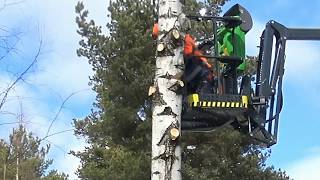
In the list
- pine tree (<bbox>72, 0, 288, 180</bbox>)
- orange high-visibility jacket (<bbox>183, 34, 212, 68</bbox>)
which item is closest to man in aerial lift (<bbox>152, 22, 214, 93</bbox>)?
orange high-visibility jacket (<bbox>183, 34, 212, 68</bbox>)

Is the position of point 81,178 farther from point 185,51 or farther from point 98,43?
point 185,51

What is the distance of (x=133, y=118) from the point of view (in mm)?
18266

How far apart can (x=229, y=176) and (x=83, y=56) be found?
5811 mm

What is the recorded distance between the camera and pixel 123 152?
1812 cm

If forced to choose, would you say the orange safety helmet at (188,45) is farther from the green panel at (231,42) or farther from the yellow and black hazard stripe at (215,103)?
the green panel at (231,42)

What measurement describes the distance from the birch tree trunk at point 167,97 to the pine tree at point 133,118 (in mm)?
11887

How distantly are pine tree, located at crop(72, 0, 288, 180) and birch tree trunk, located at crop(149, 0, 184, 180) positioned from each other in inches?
468

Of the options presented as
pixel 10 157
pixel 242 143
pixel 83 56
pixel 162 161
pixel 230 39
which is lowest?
pixel 162 161

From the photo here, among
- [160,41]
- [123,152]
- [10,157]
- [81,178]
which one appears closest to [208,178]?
[123,152]

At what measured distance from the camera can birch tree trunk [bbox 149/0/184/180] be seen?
5.15m

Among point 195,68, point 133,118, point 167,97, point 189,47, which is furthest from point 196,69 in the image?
point 133,118

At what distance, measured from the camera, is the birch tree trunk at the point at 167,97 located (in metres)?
5.15

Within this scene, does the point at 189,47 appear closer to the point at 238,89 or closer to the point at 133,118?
the point at 238,89

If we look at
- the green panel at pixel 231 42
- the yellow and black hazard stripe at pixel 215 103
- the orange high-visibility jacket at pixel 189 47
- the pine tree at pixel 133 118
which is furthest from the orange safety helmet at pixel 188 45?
the pine tree at pixel 133 118
